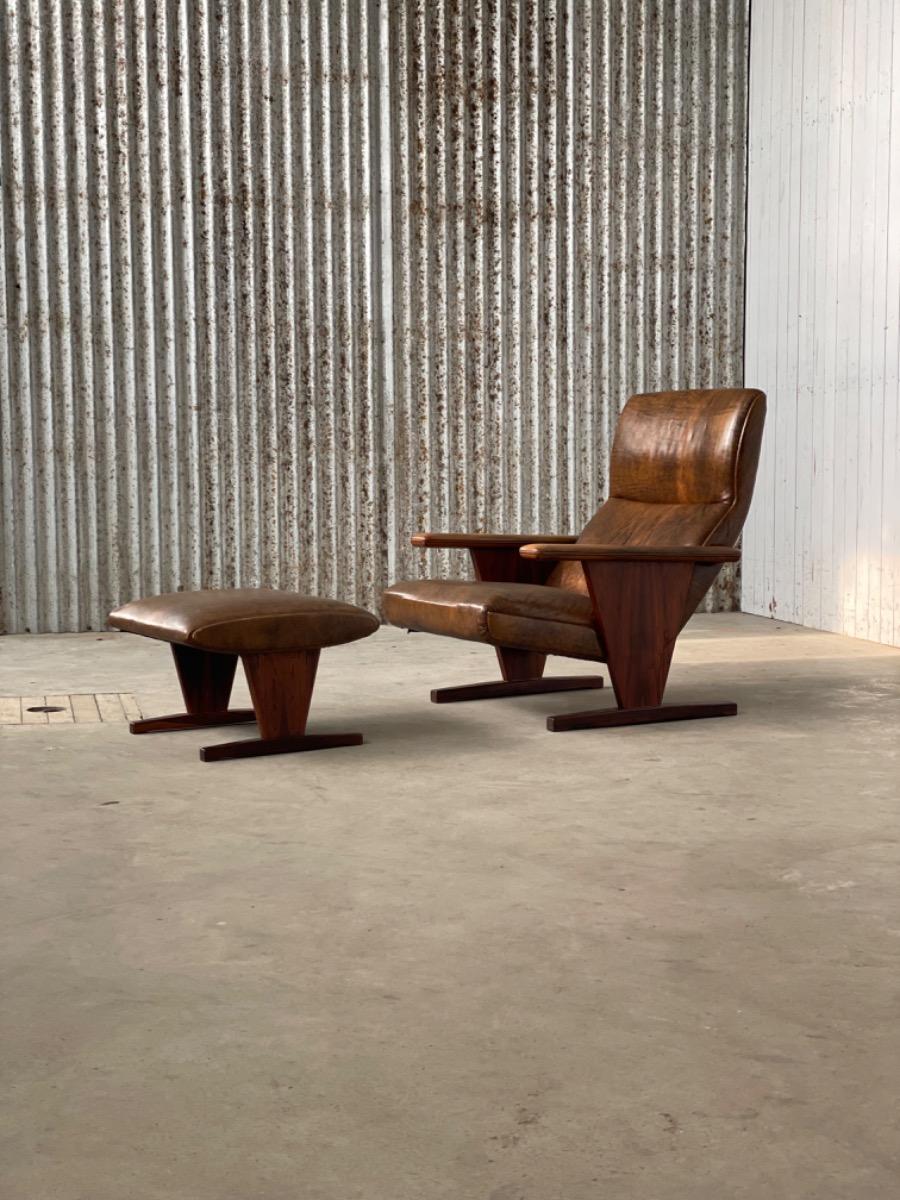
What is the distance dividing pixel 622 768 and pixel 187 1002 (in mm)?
1800

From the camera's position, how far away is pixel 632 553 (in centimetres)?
414

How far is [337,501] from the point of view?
687cm

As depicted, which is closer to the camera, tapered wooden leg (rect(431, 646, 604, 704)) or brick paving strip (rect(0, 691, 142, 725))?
brick paving strip (rect(0, 691, 142, 725))

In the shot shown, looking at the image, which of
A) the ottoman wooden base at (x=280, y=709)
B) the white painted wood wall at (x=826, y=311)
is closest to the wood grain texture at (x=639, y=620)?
the ottoman wooden base at (x=280, y=709)

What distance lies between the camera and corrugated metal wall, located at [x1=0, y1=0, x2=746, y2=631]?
21.3 feet

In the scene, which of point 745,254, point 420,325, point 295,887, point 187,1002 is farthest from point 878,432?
point 187,1002

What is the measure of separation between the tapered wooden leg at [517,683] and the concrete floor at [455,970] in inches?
27.0

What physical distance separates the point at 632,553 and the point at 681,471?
76 cm

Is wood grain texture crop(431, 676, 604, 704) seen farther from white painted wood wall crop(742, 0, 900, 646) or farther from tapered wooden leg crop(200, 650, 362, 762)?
white painted wood wall crop(742, 0, 900, 646)

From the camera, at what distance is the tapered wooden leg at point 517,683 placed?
15.7 ft

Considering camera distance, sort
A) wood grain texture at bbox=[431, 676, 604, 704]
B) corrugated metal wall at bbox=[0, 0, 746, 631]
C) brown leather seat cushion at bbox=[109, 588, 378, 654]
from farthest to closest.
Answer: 1. corrugated metal wall at bbox=[0, 0, 746, 631]
2. wood grain texture at bbox=[431, 676, 604, 704]
3. brown leather seat cushion at bbox=[109, 588, 378, 654]

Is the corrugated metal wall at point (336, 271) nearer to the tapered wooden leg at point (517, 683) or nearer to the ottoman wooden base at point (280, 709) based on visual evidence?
the tapered wooden leg at point (517, 683)

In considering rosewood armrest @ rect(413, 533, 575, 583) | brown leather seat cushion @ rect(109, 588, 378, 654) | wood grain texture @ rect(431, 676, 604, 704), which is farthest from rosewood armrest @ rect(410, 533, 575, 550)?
brown leather seat cushion @ rect(109, 588, 378, 654)

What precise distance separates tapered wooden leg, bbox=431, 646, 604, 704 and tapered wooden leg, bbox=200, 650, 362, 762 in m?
0.89
